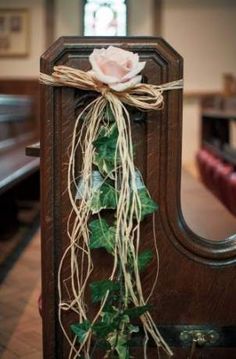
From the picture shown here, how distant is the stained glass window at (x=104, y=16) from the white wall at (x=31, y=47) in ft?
2.40

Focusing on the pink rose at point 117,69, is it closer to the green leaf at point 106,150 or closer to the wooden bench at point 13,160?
the green leaf at point 106,150

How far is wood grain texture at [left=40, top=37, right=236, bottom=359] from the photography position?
1321mm

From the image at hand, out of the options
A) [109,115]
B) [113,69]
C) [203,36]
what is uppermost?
[203,36]

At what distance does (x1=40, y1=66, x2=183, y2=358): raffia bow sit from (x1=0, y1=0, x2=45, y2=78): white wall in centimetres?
762

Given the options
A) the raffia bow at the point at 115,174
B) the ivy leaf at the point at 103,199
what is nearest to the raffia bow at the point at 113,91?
the raffia bow at the point at 115,174

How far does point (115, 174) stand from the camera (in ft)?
4.34

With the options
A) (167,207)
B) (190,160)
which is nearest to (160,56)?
(167,207)

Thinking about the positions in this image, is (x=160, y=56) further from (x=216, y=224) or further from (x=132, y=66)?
(x=216, y=224)

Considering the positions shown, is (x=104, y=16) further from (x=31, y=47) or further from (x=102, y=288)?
(x=102, y=288)

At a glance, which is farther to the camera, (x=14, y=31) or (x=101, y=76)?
(x=14, y=31)

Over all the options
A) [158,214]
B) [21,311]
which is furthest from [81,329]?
[21,311]

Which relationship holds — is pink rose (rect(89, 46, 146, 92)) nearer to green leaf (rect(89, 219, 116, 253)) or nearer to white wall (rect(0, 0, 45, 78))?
green leaf (rect(89, 219, 116, 253))

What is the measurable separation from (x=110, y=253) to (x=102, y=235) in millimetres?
58

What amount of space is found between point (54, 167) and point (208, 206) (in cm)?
117
